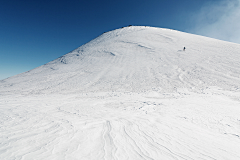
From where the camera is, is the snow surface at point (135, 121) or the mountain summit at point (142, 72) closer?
the snow surface at point (135, 121)

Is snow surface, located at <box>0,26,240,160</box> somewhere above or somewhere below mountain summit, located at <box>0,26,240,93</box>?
below

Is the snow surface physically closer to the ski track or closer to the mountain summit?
the ski track

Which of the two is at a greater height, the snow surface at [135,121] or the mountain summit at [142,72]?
the mountain summit at [142,72]

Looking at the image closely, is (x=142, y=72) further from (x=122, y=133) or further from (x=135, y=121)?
(x=122, y=133)

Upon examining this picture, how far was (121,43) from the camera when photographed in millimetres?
26094

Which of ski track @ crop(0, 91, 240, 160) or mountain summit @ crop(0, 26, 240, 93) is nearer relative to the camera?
ski track @ crop(0, 91, 240, 160)

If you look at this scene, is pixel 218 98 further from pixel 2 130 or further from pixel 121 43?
pixel 121 43

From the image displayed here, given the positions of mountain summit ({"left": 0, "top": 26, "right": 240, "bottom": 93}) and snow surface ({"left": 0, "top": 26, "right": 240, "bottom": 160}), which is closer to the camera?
snow surface ({"left": 0, "top": 26, "right": 240, "bottom": 160})

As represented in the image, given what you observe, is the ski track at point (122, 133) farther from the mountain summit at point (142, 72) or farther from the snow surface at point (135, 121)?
the mountain summit at point (142, 72)

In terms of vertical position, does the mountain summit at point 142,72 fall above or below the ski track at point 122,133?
above

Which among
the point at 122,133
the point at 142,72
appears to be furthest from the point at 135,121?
the point at 142,72

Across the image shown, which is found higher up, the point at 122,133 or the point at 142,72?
the point at 142,72

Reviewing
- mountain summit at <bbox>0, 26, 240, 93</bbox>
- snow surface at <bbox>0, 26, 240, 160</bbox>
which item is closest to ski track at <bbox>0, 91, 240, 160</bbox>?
snow surface at <bbox>0, 26, 240, 160</bbox>

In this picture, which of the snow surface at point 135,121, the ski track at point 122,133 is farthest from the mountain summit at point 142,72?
the ski track at point 122,133
